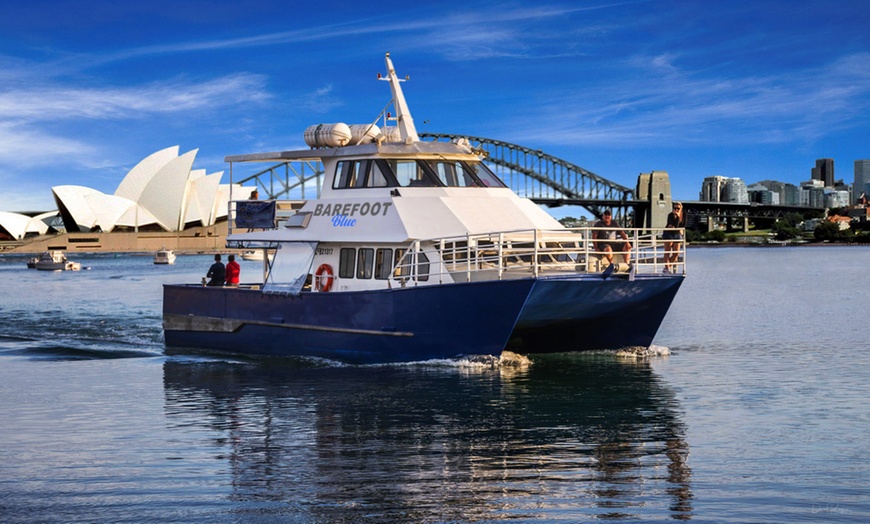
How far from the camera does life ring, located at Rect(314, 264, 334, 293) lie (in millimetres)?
22047

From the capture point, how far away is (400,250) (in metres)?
20.8

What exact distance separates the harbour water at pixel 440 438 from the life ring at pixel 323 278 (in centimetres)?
156

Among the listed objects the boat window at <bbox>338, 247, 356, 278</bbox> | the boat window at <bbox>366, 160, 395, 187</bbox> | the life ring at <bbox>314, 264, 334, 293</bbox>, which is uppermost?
the boat window at <bbox>366, 160, 395, 187</bbox>

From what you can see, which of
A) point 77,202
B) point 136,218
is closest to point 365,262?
point 136,218

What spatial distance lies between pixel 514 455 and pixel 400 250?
794cm

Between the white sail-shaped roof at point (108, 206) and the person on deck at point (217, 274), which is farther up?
the white sail-shaped roof at point (108, 206)

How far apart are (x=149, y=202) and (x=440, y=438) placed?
138673 mm

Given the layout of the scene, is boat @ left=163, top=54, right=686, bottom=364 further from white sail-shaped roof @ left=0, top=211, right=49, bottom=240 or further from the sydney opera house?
white sail-shaped roof @ left=0, top=211, right=49, bottom=240

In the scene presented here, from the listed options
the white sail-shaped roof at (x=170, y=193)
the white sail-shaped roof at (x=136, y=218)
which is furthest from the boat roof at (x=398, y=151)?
the white sail-shaped roof at (x=136, y=218)

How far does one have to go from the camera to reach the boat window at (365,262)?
843 inches

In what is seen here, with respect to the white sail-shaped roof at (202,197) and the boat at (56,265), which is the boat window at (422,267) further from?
the white sail-shaped roof at (202,197)

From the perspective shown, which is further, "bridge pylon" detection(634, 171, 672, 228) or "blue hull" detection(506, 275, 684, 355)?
"bridge pylon" detection(634, 171, 672, 228)

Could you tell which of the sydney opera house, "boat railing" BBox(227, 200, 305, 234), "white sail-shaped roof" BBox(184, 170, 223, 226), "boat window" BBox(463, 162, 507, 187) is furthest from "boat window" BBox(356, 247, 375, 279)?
"white sail-shaped roof" BBox(184, 170, 223, 226)

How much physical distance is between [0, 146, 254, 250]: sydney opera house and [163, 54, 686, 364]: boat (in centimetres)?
11935
